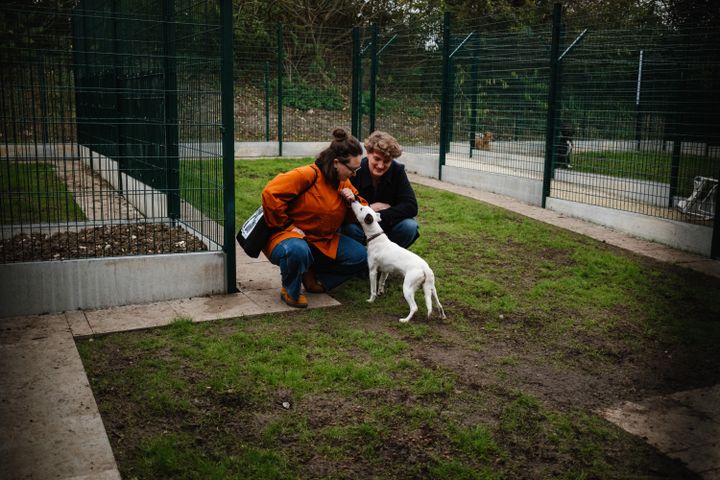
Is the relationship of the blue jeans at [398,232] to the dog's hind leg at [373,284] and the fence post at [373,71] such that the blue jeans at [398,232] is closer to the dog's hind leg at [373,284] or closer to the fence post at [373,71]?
the dog's hind leg at [373,284]

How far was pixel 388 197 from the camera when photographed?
615 cm

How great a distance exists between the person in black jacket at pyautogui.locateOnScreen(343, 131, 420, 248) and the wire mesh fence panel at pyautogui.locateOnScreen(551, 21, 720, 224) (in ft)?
10.5

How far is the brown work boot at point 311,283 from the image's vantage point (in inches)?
232

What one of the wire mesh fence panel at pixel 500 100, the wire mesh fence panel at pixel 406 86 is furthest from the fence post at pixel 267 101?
the wire mesh fence panel at pixel 500 100

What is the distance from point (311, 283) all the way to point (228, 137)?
4.56ft

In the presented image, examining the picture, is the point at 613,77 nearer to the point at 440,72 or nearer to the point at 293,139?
the point at 440,72

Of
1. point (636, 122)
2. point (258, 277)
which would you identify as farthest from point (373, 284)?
point (636, 122)

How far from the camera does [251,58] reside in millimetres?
16188

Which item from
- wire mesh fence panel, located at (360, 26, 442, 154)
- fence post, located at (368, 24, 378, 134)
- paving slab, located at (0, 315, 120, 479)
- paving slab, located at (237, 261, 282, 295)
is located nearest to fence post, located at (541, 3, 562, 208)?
wire mesh fence panel, located at (360, 26, 442, 154)

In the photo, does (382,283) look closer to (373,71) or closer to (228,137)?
(228,137)

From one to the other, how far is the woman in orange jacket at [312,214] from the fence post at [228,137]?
31 cm

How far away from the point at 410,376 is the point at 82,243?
3.34 meters

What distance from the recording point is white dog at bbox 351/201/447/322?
512cm

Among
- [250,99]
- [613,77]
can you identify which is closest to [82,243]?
[613,77]
